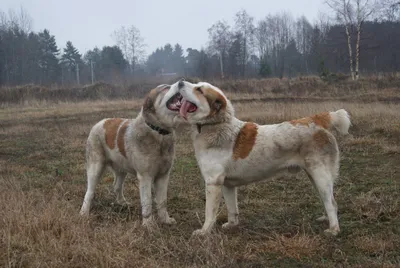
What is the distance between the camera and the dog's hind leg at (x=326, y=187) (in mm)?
4660

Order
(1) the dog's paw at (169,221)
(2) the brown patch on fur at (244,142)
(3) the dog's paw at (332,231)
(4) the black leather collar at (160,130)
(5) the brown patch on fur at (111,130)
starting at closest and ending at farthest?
(3) the dog's paw at (332,231) → (2) the brown patch on fur at (244,142) → (4) the black leather collar at (160,130) → (1) the dog's paw at (169,221) → (5) the brown patch on fur at (111,130)

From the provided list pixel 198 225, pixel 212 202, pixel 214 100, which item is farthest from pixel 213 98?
pixel 198 225

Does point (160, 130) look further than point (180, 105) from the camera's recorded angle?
Yes

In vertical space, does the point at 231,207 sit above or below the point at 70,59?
below

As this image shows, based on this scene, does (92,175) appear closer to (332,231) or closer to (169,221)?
(169,221)

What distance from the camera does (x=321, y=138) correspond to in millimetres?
4676

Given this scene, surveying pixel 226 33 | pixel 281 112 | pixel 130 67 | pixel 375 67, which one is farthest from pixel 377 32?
pixel 281 112

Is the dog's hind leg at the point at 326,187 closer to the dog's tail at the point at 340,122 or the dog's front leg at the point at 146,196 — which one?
the dog's tail at the point at 340,122

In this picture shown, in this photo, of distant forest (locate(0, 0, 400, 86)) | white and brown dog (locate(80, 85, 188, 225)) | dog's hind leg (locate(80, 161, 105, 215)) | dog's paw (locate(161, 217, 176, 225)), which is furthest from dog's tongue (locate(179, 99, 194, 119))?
distant forest (locate(0, 0, 400, 86))

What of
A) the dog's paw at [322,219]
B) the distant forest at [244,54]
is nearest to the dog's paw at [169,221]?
the dog's paw at [322,219]

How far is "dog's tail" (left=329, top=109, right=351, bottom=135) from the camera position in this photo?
4.74 meters

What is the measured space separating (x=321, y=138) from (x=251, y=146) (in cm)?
77

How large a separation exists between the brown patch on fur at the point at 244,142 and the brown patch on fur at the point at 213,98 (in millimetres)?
376

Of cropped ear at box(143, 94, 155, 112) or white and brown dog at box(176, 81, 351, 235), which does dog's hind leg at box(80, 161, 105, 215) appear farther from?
white and brown dog at box(176, 81, 351, 235)
